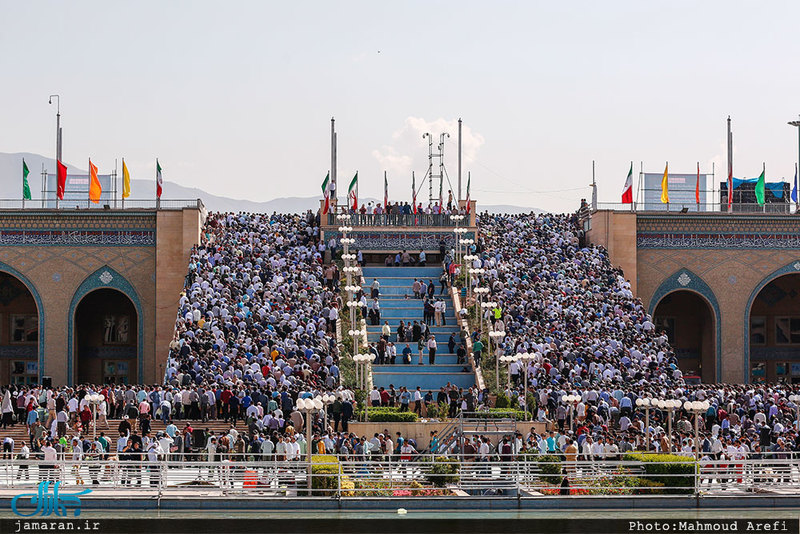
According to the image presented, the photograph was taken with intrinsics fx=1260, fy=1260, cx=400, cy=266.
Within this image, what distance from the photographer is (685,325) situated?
50.2m

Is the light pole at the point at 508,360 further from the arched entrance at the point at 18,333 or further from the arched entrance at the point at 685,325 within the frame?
the arched entrance at the point at 18,333

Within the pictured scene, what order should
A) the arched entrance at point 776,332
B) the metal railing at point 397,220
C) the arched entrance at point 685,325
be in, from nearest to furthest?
the metal railing at point 397,220, the arched entrance at point 685,325, the arched entrance at point 776,332

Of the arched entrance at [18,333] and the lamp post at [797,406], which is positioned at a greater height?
the arched entrance at [18,333]

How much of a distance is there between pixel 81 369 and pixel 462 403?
1963 centimetres

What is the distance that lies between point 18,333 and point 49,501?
2736 centimetres

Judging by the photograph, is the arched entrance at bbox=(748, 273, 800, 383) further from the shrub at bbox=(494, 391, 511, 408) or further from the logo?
the logo

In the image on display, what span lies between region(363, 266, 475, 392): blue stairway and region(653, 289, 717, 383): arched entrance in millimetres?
10864

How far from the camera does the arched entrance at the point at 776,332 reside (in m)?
50.4

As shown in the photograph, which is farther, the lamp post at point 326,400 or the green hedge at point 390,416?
the green hedge at point 390,416

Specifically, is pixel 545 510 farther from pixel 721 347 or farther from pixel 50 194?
pixel 50 194

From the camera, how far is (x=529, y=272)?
43594mm

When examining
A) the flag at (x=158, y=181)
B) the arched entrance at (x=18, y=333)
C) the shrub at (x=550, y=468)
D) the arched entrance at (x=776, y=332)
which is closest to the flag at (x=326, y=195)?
the flag at (x=158, y=181)

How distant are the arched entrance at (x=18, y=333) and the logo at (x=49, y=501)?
85.7 ft

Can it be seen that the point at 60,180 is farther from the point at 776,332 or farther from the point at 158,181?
the point at 776,332
